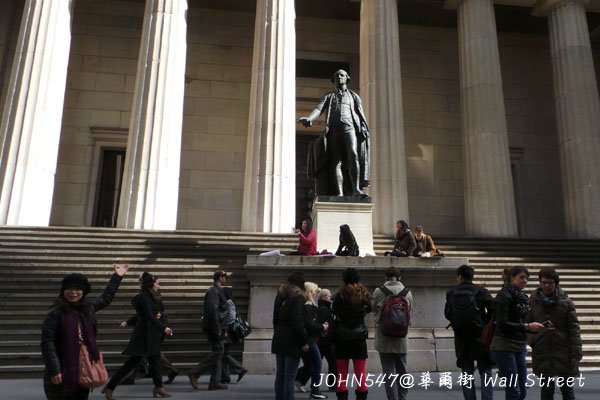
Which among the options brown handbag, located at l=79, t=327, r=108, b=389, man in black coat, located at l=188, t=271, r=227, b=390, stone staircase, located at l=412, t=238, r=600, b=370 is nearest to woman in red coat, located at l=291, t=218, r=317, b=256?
man in black coat, located at l=188, t=271, r=227, b=390

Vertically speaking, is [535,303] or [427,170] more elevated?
[427,170]

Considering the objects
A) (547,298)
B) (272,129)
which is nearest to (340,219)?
(547,298)

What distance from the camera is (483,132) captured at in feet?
61.0

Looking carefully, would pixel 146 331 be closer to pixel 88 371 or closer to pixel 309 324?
pixel 309 324

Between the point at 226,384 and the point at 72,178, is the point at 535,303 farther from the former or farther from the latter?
the point at 72,178

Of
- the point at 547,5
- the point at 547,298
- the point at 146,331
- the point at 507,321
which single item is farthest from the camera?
the point at 547,5

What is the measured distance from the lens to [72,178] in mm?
21234

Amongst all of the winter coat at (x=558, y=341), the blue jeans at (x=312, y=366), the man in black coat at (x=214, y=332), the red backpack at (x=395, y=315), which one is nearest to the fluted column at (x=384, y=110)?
the blue jeans at (x=312, y=366)

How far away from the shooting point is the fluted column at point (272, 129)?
15656 millimetres

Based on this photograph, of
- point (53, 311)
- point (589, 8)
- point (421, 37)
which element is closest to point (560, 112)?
point (589, 8)

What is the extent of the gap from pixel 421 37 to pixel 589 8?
7154 millimetres

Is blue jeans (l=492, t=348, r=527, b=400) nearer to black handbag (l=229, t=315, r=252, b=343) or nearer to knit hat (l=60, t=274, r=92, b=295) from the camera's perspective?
black handbag (l=229, t=315, r=252, b=343)

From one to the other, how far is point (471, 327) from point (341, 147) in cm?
513

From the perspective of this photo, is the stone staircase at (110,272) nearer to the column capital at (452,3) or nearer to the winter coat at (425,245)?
the winter coat at (425,245)
